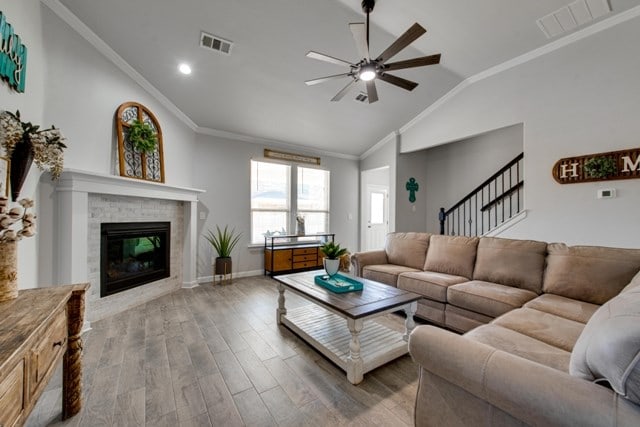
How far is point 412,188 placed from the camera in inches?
228

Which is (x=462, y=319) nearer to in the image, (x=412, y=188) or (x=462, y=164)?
(x=412, y=188)

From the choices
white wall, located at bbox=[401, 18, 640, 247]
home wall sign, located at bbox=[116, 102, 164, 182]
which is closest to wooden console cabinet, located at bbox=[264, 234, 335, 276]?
home wall sign, located at bbox=[116, 102, 164, 182]

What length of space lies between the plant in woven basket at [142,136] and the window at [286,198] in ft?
6.45

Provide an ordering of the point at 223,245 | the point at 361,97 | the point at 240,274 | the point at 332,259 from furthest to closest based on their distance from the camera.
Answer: the point at 240,274 < the point at 223,245 < the point at 361,97 < the point at 332,259

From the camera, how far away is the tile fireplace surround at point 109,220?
257 cm

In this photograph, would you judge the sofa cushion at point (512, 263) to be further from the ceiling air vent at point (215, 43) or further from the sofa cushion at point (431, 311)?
the ceiling air vent at point (215, 43)

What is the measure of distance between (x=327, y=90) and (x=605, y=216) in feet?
12.5

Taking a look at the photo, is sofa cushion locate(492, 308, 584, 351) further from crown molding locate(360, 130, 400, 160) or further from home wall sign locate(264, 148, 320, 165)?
home wall sign locate(264, 148, 320, 165)

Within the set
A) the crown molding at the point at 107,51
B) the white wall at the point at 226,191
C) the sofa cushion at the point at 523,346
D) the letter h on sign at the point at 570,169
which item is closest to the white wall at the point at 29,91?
the crown molding at the point at 107,51

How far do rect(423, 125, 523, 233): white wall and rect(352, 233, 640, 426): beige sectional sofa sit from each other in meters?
2.71

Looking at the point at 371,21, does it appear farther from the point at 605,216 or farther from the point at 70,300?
the point at 70,300

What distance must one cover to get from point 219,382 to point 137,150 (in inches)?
116

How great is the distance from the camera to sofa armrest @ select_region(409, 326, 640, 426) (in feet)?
2.68

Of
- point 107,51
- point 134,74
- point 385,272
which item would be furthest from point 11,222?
point 385,272
